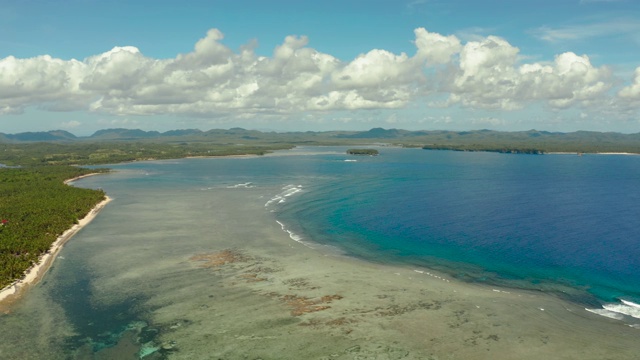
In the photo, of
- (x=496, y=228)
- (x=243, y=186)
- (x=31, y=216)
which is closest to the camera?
(x=31, y=216)

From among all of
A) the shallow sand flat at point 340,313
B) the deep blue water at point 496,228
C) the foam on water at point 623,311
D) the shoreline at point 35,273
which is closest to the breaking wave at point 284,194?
the deep blue water at point 496,228

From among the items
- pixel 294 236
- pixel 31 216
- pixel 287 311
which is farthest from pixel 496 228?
pixel 31 216

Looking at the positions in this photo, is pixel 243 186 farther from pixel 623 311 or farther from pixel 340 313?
pixel 623 311


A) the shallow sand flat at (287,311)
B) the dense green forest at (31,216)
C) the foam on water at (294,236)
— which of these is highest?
the dense green forest at (31,216)

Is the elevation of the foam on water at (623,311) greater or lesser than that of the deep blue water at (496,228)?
lesser

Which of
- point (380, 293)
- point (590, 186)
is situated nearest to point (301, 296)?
point (380, 293)

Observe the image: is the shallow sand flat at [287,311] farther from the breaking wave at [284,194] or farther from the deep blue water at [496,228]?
the breaking wave at [284,194]
